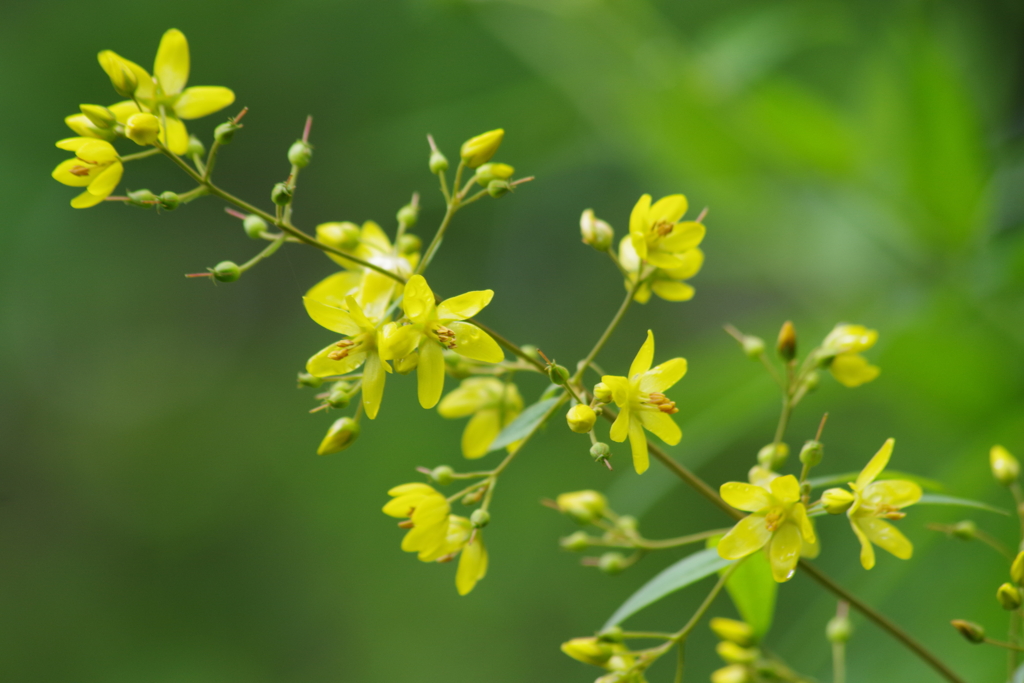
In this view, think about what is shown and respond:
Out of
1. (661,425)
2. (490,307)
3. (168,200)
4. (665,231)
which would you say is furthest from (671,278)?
(490,307)

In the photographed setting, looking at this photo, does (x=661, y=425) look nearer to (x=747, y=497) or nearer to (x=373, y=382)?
(x=747, y=497)

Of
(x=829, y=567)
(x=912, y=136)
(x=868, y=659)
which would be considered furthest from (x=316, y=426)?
(x=912, y=136)

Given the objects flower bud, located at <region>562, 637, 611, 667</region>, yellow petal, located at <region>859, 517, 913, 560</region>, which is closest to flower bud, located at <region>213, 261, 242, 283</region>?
flower bud, located at <region>562, 637, 611, 667</region>

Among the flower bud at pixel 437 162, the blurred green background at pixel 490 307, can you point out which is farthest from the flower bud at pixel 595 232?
the blurred green background at pixel 490 307

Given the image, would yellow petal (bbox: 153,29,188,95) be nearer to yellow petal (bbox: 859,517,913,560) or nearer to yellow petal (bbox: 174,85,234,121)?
yellow petal (bbox: 174,85,234,121)

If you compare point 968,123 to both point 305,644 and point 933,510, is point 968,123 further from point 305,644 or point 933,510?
point 305,644

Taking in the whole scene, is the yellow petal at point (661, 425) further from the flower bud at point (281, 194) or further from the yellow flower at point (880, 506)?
the flower bud at point (281, 194)
